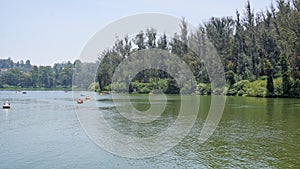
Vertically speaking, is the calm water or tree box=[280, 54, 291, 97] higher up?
tree box=[280, 54, 291, 97]

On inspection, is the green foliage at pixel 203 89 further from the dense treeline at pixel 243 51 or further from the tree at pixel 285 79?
the tree at pixel 285 79

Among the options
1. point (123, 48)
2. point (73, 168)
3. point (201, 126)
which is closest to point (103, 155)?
point (73, 168)

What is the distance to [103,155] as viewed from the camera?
15188 mm

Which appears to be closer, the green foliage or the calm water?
the calm water

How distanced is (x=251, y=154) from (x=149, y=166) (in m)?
4.69

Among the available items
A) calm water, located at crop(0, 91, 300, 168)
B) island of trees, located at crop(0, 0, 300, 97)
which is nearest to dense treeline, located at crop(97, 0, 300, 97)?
island of trees, located at crop(0, 0, 300, 97)

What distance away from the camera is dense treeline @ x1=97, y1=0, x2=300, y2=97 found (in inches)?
2098

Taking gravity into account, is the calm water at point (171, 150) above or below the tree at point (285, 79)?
below

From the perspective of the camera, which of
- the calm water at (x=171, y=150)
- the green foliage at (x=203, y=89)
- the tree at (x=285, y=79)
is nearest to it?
the calm water at (x=171, y=150)

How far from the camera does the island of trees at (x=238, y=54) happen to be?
5344cm

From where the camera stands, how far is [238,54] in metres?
70.8

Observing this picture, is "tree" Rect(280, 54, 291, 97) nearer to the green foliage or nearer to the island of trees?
the island of trees

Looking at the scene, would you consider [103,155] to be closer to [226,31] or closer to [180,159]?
[180,159]

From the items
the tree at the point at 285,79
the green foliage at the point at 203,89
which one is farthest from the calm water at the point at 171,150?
the green foliage at the point at 203,89
